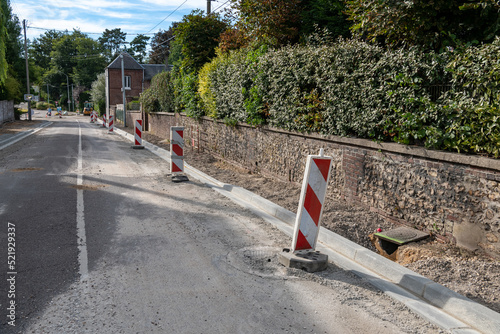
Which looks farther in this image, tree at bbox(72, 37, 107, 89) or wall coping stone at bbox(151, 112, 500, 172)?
A: tree at bbox(72, 37, 107, 89)

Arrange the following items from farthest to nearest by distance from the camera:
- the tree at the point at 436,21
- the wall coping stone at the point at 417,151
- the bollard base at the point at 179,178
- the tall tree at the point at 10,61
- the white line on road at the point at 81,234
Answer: the tall tree at the point at 10,61
the bollard base at the point at 179,178
the tree at the point at 436,21
the wall coping stone at the point at 417,151
the white line on road at the point at 81,234

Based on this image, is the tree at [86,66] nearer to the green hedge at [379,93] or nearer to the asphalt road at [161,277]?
the green hedge at [379,93]

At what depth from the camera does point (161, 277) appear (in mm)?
4199

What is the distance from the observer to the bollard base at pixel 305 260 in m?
4.49

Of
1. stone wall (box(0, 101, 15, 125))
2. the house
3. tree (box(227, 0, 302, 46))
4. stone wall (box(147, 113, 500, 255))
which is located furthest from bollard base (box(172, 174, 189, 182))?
the house

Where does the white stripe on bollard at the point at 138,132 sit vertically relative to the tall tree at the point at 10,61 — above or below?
below

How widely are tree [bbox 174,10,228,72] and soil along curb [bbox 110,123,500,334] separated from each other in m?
12.6

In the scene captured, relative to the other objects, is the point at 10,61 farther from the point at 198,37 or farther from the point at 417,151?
the point at 417,151

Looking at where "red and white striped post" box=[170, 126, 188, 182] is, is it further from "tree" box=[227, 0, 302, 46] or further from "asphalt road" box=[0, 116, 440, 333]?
"tree" box=[227, 0, 302, 46]

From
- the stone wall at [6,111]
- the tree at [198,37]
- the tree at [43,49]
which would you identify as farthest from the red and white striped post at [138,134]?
the tree at [43,49]

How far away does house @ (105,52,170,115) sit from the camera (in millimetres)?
60000

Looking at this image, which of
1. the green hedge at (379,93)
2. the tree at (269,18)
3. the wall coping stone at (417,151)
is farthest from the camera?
the tree at (269,18)

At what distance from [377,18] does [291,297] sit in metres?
4.85

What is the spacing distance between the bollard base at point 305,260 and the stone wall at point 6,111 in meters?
34.8
